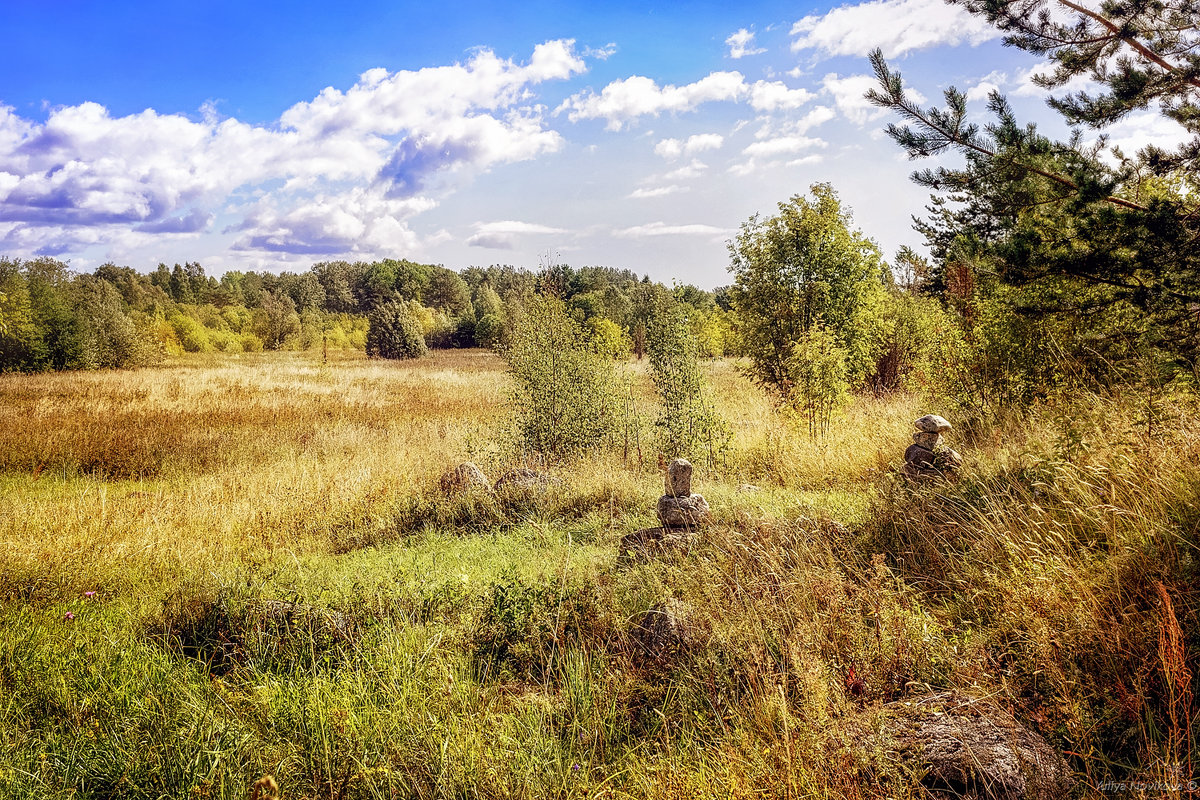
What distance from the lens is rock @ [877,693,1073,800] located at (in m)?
2.17

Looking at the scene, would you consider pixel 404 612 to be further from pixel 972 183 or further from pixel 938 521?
pixel 972 183

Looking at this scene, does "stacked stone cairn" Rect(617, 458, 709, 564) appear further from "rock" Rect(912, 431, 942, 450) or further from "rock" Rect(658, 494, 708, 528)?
"rock" Rect(912, 431, 942, 450)

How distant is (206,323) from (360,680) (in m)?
65.3

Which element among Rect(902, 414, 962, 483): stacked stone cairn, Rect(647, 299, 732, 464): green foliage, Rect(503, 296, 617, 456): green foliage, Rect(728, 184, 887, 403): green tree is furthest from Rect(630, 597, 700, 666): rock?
Rect(728, 184, 887, 403): green tree

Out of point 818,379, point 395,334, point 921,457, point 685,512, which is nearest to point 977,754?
point 685,512

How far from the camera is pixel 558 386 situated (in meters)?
10.3

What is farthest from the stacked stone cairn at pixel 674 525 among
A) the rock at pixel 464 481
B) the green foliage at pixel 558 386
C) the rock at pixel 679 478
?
the green foliage at pixel 558 386

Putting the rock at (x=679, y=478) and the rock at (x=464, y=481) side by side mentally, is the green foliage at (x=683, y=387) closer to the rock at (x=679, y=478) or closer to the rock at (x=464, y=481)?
the rock at (x=464, y=481)

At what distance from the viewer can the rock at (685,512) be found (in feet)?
17.5

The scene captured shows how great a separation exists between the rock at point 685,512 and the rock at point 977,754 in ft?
9.07

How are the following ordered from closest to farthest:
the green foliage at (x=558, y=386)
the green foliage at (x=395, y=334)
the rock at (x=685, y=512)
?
the rock at (x=685, y=512)
the green foliage at (x=558, y=386)
the green foliage at (x=395, y=334)

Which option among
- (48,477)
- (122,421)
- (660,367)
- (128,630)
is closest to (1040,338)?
(660,367)

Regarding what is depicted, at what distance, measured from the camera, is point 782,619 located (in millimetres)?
3775

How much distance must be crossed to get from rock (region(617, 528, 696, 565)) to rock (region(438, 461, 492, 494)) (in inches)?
134
